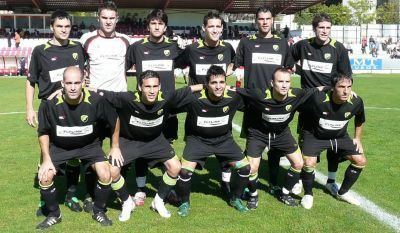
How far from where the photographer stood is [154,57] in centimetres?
495

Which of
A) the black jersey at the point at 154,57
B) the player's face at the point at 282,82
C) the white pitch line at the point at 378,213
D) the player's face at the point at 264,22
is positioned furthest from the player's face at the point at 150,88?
the white pitch line at the point at 378,213

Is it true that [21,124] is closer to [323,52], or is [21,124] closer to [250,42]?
[250,42]

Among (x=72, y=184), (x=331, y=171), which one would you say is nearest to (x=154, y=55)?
(x=72, y=184)

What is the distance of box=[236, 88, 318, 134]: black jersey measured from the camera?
4.70m

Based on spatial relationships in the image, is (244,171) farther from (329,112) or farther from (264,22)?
(264,22)

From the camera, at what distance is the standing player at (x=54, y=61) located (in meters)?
4.50

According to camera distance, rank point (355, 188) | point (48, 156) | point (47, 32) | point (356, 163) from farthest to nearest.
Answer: point (47, 32)
point (355, 188)
point (356, 163)
point (48, 156)

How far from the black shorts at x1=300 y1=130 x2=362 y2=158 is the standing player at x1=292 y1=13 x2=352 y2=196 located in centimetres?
27

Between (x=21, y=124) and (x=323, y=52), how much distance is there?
21.9ft

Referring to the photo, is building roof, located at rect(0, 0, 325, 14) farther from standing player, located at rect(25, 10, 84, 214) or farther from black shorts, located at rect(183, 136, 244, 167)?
black shorts, located at rect(183, 136, 244, 167)

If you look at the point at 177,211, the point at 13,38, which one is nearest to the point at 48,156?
the point at 177,211

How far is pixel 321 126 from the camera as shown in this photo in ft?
16.0

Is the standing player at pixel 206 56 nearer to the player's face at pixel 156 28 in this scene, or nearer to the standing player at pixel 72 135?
the player's face at pixel 156 28

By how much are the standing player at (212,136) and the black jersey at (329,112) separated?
31.6 inches
